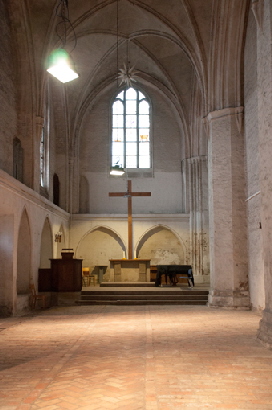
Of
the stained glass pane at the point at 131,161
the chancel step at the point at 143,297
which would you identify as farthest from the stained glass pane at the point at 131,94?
the chancel step at the point at 143,297

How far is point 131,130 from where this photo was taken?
25.5 metres

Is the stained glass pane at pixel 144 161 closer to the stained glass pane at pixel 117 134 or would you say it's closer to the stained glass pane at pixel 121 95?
the stained glass pane at pixel 117 134

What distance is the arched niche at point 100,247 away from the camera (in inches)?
966

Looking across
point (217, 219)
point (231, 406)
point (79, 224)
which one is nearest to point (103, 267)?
point (79, 224)

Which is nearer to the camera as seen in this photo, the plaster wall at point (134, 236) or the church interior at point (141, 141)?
the church interior at point (141, 141)

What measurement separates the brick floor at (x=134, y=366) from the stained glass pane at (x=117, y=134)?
50.7ft

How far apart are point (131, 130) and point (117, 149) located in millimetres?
1264

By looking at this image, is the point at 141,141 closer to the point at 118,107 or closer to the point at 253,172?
the point at 118,107

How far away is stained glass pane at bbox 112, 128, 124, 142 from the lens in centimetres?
2536

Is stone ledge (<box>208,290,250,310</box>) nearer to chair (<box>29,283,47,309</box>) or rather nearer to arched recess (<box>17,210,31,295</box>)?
chair (<box>29,283,47,309</box>)

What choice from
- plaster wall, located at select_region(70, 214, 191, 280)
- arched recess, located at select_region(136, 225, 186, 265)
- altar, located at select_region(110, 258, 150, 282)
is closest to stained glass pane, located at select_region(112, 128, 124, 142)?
plaster wall, located at select_region(70, 214, 191, 280)

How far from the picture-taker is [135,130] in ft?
83.7

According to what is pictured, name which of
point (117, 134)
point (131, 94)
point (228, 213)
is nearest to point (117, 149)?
point (117, 134)

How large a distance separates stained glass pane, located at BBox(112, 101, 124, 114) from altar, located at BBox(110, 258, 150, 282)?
876cm
